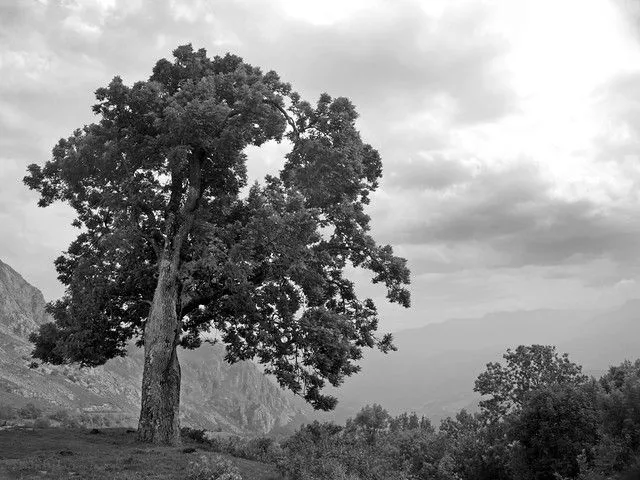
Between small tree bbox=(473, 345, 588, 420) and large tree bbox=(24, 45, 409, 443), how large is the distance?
4056 cm

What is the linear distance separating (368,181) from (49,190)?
60.6 feet

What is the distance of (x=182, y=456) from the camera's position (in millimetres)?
17766

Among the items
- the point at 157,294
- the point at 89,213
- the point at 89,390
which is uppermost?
the point at 89,213

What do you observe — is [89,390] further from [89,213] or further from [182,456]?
[182,456]

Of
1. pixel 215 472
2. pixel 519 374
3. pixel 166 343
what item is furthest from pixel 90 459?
pixel 519 374

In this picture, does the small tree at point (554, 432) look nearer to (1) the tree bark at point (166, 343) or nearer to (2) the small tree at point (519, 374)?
(1) the tree bark at point (166, 343)

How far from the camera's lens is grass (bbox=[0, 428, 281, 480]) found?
14.1 m

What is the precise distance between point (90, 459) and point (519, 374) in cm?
5537

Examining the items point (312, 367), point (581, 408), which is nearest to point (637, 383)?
point (581, 408)

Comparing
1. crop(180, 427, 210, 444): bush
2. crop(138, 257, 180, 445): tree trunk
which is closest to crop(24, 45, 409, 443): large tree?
crop(138, 257, 180, 445): tree trunk

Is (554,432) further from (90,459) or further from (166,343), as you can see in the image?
(166,343)

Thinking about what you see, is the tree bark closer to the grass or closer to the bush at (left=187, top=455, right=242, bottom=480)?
the grass

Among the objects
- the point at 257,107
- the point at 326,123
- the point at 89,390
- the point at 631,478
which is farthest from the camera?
the point at 89,390

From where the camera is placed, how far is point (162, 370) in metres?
22.3
